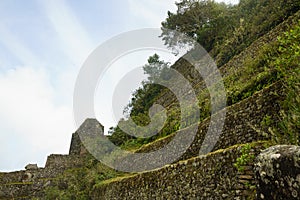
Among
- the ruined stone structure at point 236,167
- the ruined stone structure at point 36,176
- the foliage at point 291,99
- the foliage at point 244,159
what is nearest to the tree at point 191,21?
A: the ruined stone structure at point 236,167

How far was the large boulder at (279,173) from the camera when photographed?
1.32 metres

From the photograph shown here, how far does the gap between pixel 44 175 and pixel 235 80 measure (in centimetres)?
1114

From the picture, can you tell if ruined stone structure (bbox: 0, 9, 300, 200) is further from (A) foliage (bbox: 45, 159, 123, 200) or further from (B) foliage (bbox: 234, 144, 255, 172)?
(A) foliage (bbox: 45, 159, 123, 200)

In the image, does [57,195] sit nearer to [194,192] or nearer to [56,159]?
[56,159]

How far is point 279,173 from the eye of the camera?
4.58ft

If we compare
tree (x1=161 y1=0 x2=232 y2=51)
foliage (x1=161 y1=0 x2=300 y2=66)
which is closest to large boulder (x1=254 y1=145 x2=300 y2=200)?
foliage (x1=161 y1=0 x2=300 y2=66)

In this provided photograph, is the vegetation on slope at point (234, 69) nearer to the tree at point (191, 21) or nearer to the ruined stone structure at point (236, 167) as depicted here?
the tree at point (191, 21)

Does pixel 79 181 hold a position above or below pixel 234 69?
below

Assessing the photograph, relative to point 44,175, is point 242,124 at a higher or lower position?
lower

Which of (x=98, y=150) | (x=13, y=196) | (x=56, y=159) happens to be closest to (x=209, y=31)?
(x=98, y=150)

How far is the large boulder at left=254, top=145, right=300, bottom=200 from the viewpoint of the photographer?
1315 millimetres

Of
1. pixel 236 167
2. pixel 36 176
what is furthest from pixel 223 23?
pixel 236 167

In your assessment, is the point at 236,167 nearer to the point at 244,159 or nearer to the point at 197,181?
the point at 244,159

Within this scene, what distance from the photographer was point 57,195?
521 inches
